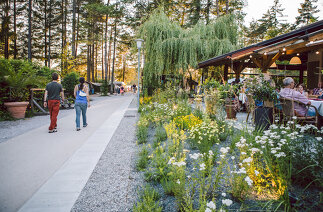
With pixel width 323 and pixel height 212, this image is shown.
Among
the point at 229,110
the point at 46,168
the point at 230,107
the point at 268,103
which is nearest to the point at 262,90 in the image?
the point at 268,103

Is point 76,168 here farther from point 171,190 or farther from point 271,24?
point 271,24

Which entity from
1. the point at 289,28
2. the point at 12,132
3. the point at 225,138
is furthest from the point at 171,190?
the point at 289,28

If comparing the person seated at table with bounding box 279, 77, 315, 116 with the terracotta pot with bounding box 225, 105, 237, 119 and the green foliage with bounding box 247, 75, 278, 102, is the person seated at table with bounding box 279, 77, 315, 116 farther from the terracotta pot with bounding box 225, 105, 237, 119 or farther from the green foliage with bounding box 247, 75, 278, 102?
the terracotta pot with bounding box 225, 105, 237, 119

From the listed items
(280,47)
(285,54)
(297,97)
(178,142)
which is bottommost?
(178,142)

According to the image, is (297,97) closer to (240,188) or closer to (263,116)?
(263,116)

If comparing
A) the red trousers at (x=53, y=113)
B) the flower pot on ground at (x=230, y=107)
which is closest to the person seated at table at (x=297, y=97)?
the flower pot on ground at (x=230, y=107)

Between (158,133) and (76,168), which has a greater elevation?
(158,133)

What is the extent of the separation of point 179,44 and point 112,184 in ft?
36.5

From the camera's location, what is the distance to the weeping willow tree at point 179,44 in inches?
496

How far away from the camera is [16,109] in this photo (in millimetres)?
8797

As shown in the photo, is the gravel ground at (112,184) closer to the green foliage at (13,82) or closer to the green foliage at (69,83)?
the green foliage at (13,82)

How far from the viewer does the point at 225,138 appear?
14.2ft

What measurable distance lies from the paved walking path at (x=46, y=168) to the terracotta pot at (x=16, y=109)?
147 inches

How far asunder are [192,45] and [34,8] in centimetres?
2285
